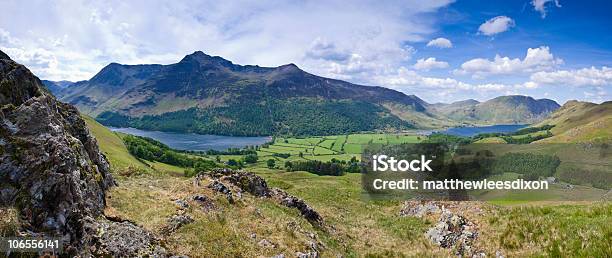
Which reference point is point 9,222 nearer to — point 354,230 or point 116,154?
point 354,230

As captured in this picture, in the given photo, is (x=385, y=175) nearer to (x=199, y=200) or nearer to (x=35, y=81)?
(x=199, y=200)

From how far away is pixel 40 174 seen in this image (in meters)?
16.1

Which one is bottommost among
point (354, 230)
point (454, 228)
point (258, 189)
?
point (354, 230)

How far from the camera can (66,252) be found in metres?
14.9

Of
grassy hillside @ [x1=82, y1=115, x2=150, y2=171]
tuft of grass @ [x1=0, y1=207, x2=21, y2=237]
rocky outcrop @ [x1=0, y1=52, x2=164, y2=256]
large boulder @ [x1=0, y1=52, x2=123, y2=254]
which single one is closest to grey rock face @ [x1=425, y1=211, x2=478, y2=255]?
rocky outcrop @ [x1=0, y1=52, x2=164, y2=256]

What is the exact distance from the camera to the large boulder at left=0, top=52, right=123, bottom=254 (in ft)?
50.0

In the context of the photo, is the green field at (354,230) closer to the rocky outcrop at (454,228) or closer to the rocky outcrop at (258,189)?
the rocky outcrop at (454,228)

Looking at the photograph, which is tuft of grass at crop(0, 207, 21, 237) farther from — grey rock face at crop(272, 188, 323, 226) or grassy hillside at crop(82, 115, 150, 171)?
grassy hillside at crop(82, 115, 150, 171)

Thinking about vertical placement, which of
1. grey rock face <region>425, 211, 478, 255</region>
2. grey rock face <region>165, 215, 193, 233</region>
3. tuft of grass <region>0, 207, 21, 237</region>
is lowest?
grey rock face <region>425, 211, 478, 255</region>

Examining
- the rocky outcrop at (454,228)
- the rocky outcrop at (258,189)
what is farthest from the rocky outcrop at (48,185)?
the rocky outcrop at (454,228)

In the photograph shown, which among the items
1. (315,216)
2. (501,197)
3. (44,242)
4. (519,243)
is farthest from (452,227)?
(44,242)

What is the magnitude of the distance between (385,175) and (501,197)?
48.6 feet

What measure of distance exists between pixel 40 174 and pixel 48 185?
65 cm

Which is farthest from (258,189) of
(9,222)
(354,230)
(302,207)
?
(9,222)
